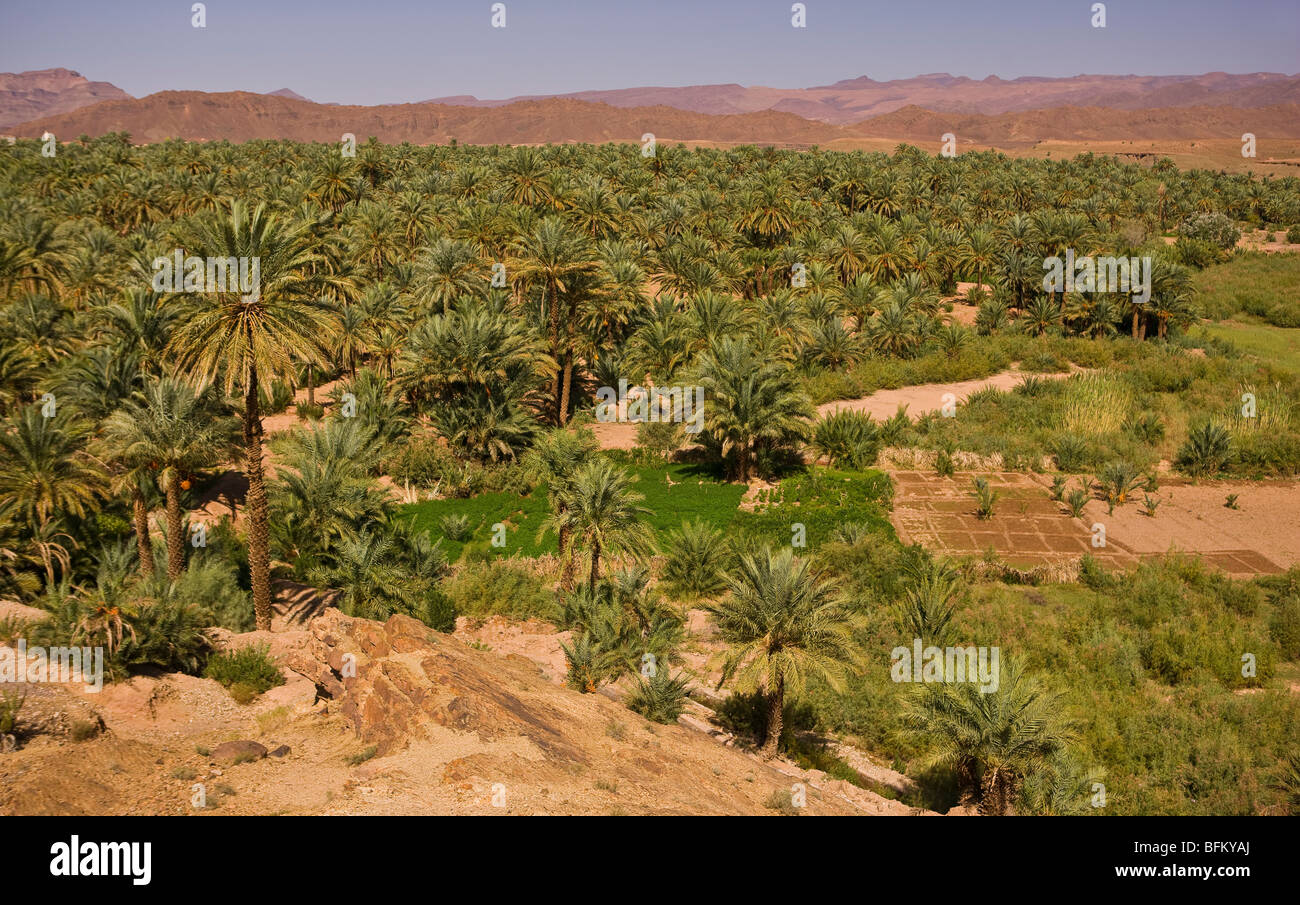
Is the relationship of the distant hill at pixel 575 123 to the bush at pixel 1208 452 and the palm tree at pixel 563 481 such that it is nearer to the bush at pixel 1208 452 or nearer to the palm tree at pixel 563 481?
the bush at pixel 1208 452

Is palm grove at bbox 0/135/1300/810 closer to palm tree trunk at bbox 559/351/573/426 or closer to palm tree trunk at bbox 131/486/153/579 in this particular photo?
palm tree trunk at bbox 131/486/153/579

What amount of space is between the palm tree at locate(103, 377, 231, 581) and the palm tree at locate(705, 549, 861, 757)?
11.3m

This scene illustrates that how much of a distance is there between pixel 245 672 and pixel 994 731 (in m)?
12.0

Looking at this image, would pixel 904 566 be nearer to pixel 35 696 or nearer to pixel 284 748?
pixel 284 748

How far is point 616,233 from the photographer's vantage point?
143 ft

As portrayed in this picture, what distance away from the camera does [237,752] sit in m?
9.98

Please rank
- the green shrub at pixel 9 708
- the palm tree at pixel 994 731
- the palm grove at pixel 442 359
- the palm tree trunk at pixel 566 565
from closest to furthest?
the green shrub at pixel 9 708
the palm tree at pixel 994 731
the palm grove at pixel 442 359
the palm tree trunk at pixel 566 565

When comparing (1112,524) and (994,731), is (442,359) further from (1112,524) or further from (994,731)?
(1112,524)

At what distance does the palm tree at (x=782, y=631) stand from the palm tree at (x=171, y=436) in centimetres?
1126

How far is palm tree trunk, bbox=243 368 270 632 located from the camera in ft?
49.4

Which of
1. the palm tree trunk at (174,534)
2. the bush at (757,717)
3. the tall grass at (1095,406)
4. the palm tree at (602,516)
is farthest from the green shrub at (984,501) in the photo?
the palm tree trunk at (174,534)

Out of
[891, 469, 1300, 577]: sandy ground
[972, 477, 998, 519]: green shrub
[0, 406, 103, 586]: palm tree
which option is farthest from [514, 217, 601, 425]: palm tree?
[0, 406, 103, 586]: palm tree

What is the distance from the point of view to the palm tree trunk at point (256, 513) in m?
15.1
